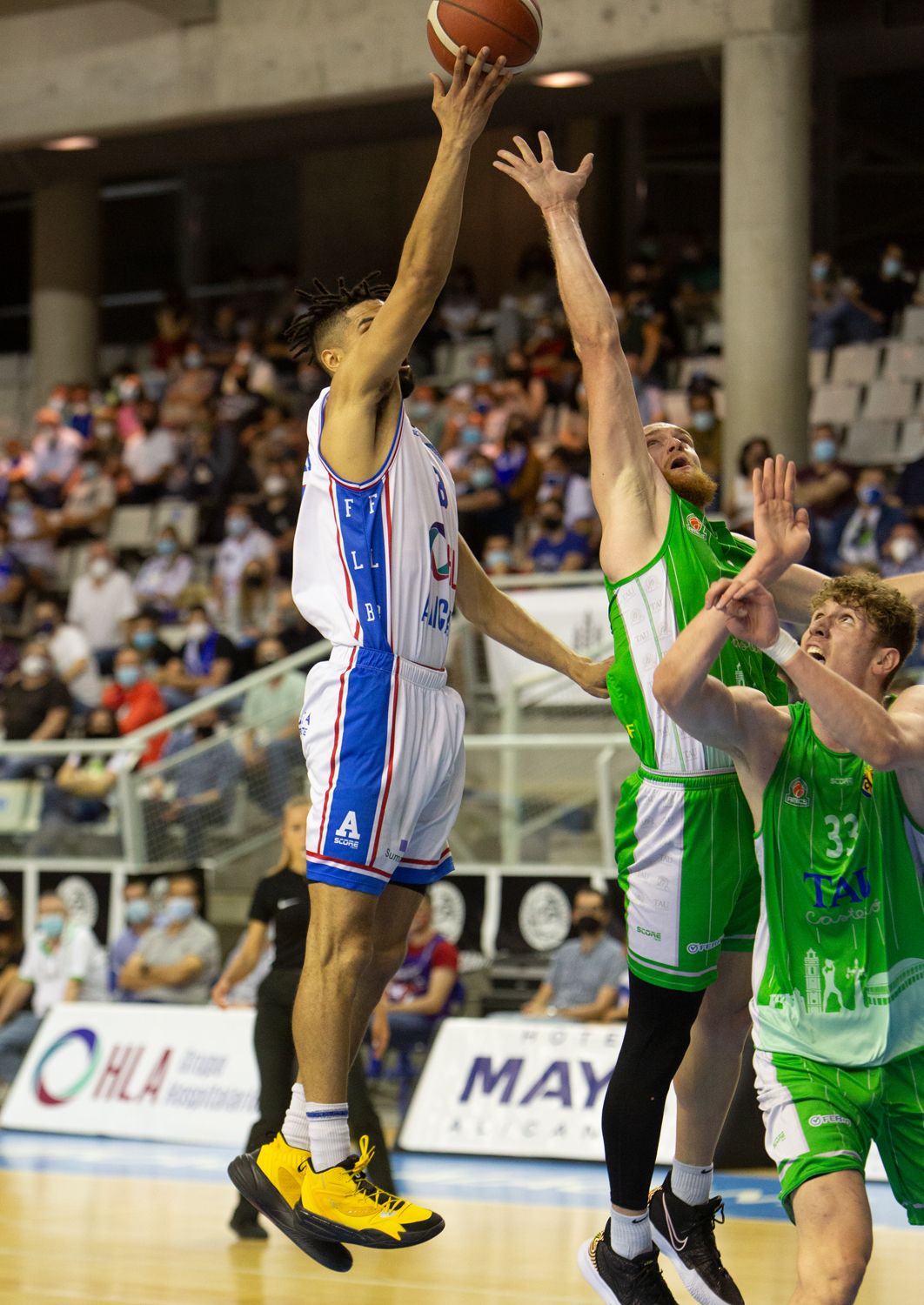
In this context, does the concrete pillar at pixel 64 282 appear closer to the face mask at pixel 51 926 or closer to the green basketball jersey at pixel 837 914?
the face mask at pixel 51 926

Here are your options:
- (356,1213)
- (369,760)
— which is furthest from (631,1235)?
(369,760)

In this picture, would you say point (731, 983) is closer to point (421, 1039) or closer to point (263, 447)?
point (421, 1039)

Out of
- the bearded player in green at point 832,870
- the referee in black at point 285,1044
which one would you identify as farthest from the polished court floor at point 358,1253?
the bearded player in green at point 832,870

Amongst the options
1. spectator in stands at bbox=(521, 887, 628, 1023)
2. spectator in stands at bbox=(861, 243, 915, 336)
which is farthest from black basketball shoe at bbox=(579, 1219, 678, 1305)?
spectator in stands at bbox=(861, 243, 915, 336)

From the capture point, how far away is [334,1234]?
4.32 m

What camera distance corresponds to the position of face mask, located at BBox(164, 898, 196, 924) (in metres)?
10.6

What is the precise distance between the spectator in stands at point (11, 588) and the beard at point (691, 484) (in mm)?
12136

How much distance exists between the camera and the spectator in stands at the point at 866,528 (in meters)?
12.2

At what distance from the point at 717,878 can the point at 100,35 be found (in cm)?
1432

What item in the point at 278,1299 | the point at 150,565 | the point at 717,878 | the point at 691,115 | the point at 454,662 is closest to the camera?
the point at 717,878

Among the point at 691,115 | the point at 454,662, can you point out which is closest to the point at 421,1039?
the point at 454,662

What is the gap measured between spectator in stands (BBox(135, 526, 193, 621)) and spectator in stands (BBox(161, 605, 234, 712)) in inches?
63.8

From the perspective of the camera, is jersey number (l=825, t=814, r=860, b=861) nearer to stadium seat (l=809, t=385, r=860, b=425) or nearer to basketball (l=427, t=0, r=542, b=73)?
basketball (l=427, t=0, r=542, b=73)

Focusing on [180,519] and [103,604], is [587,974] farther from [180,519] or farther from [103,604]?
[180,519]
